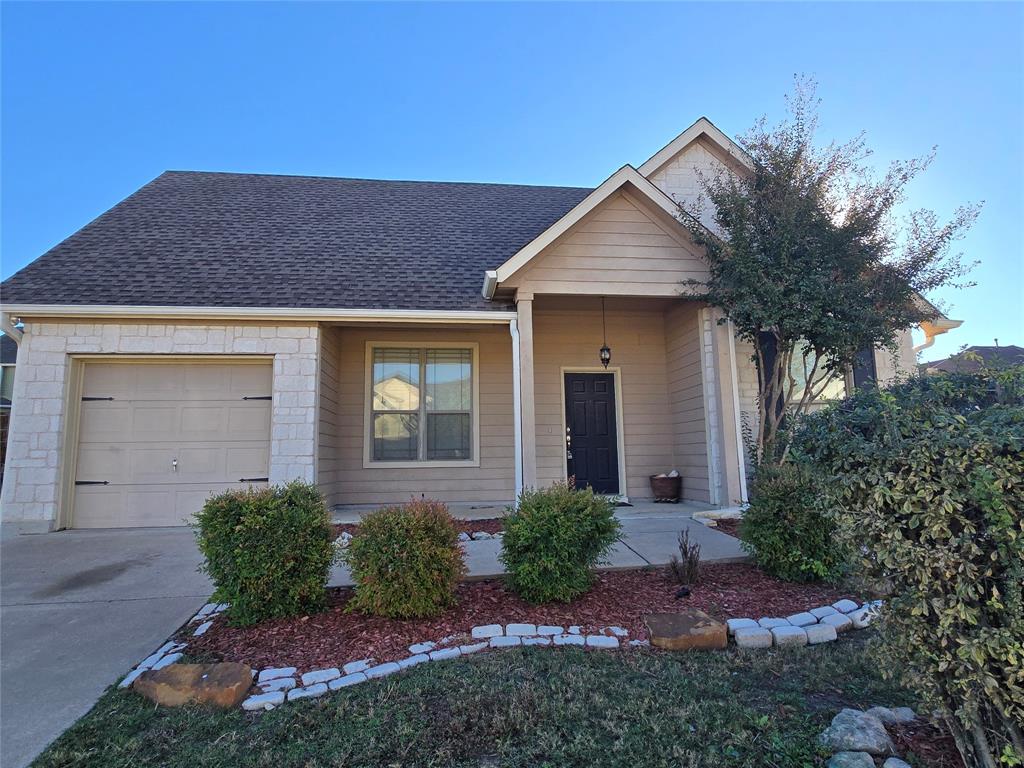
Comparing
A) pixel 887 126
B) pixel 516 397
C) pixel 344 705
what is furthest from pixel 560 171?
pixel 344 705

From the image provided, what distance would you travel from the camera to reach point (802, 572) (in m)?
4.45

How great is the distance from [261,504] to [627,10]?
9.46m

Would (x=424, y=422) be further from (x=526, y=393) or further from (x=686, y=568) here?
(x=686, y=568)

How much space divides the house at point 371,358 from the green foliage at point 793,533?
2995 millimetres

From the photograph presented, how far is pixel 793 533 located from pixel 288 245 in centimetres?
819

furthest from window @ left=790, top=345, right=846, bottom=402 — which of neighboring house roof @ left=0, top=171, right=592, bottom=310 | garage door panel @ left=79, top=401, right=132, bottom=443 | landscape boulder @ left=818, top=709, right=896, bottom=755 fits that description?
garage door panel @ left=79, top=401, right=132, bottom=443

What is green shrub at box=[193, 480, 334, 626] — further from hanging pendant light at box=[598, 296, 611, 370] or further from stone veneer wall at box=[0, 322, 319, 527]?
hanging pendant light at box=[598, 296, 611, 370]

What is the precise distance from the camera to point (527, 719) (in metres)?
2.51

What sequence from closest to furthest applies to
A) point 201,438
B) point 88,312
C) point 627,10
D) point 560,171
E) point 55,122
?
point 88,312, point 201,438, point 627,10, point 55,122, point 560,171

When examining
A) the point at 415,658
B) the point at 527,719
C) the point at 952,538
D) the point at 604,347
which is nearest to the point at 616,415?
the point at 604,347

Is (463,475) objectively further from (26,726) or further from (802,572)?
(26,726)

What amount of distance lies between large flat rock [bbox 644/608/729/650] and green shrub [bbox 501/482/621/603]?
0.62 m

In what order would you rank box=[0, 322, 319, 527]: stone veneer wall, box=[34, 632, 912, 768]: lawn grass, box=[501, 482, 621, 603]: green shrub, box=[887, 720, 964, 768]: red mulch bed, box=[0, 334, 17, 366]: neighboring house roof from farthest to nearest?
box=[0, 334, 17, 366]: neighboring house roof → box=[0, 322, 319, 527]: stone veneer wall → box=[501, 482, 621, 603]: green shrub → box=[34, 632, 912, 768]: lawn grass → box=[887, 720, 964, 768]: red mulch bed

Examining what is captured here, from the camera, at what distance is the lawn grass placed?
2266 mm
